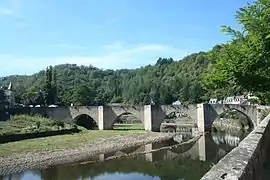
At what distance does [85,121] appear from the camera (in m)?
61.4

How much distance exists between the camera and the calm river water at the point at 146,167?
24500mm

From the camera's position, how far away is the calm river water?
80.4ft

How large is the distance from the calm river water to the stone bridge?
1465 cm

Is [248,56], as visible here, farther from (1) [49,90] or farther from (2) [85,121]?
(1) [49,90]

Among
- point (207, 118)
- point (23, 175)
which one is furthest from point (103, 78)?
point (23, 175)

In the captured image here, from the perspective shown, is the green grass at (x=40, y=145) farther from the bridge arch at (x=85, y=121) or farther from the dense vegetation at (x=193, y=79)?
the bridge arch at (x=85, y=121)

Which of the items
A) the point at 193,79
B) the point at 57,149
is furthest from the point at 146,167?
the point at 193,79

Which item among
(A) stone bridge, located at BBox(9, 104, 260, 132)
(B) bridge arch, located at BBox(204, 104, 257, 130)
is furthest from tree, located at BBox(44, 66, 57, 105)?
(B) bridge arch, located at BBox(204, 104, 257, 130)

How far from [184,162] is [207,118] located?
2322 cm

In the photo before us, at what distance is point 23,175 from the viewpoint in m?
24.1

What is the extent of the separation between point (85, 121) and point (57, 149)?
92.0ft

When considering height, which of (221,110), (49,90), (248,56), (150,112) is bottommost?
(150,112)

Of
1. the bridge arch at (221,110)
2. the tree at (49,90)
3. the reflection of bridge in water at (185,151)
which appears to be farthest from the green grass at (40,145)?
the tree at (49,90)

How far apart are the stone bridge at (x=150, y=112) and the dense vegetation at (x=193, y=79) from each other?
4134 mm
